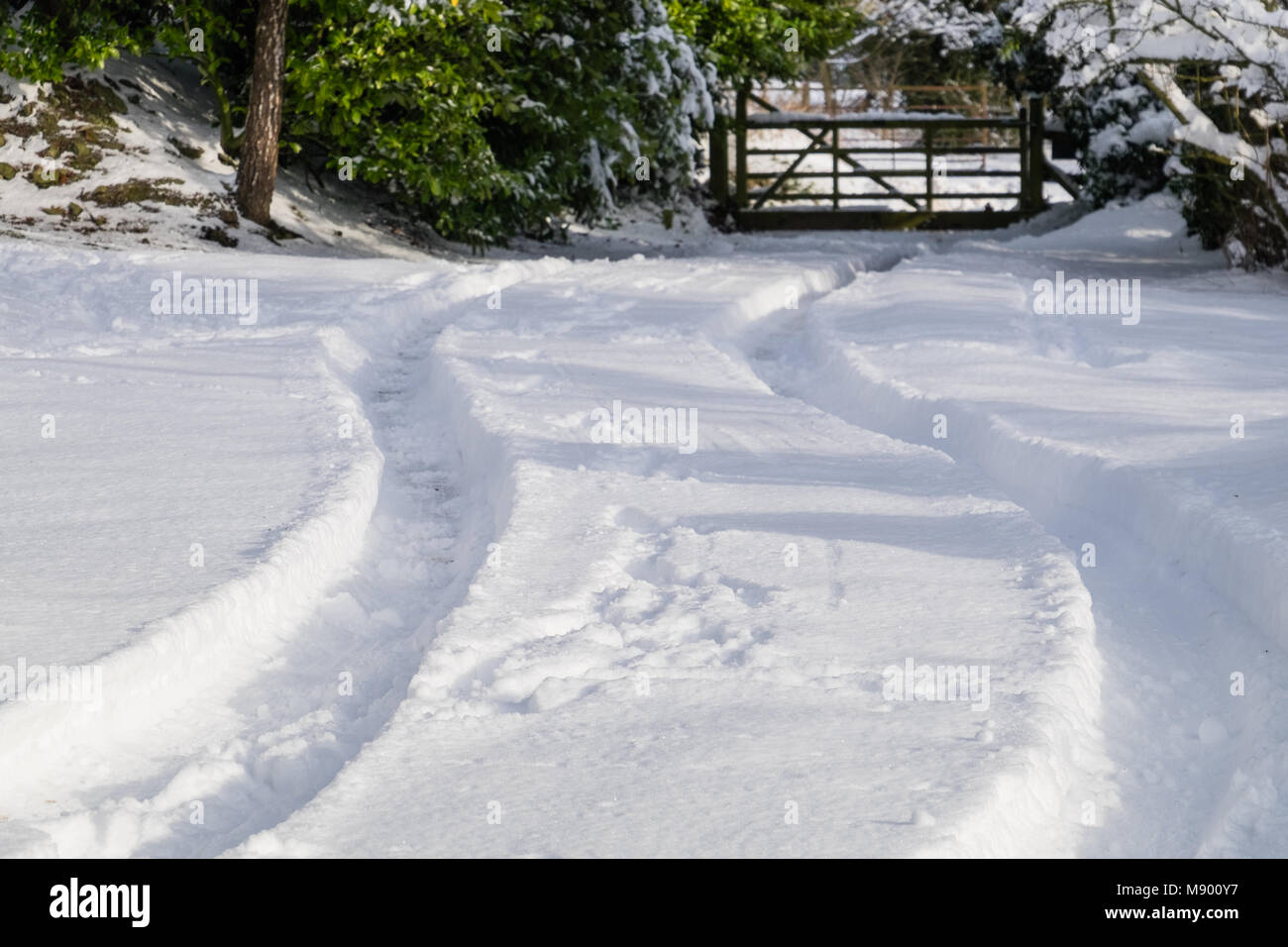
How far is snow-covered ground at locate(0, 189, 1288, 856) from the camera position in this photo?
299 centimetres

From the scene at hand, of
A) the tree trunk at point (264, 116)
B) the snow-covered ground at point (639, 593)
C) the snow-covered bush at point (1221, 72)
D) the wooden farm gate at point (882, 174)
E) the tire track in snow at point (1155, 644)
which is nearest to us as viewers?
the snow-covered ground at point (639, 593)

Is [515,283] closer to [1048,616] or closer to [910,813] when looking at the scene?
[1048,616]

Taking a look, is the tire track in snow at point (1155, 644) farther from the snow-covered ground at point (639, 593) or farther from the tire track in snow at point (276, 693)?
the tire track in snow at point (276, 693)

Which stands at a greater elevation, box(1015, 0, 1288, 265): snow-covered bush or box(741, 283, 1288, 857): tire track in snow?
box(1015, 0, 1288, 265): snow-covered bush

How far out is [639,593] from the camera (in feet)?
13.7

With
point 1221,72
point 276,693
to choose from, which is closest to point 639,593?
point 276,693

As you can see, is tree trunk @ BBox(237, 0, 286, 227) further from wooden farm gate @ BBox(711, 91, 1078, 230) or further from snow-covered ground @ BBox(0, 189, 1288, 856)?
wooden farm gate @ BBox(711, 91, 1078, 230)

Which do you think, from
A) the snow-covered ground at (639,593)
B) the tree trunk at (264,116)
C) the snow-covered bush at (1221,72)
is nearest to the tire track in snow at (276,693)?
the snow-covered ground at (639,593)

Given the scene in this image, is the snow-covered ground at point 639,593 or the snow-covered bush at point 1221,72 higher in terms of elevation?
the snow-covered bush at point 1221,72

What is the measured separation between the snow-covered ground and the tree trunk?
4.51 metres

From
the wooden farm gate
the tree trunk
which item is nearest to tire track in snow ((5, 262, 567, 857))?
the tree trunk

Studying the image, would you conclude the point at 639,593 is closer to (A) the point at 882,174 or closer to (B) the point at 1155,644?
(B) the point at 1155,644

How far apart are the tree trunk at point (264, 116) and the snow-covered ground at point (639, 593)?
4.51 meters

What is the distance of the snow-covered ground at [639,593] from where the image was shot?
2.99 meters
